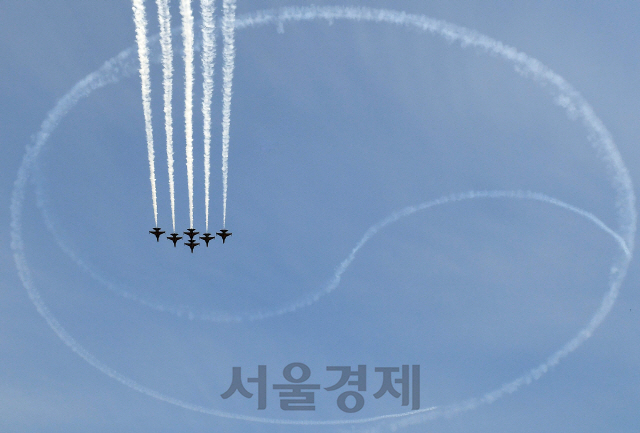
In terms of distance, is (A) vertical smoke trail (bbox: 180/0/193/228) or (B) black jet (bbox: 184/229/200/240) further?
(B) black jet (bbox: 184/229/200/240)

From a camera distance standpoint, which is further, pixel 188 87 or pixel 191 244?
pixel 191 244

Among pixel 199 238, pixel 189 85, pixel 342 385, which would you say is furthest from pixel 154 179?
pixel 342 385

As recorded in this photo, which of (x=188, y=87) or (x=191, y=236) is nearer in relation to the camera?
(x=188, y=87)

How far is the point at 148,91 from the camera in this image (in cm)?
4072

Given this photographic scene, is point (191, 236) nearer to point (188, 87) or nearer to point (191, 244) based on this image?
point (191, 244)

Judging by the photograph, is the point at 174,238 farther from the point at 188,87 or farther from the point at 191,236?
the point at 188,87

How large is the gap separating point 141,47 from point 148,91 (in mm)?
3620

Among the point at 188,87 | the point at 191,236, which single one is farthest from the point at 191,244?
the point at 188,87

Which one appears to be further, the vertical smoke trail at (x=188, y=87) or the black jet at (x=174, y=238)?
the black jet at (x=174, y=238)

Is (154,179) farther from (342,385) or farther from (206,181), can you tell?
(342,385)

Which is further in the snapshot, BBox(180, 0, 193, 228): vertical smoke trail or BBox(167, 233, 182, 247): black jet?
BBox(167, 233, 182, 247): black jet

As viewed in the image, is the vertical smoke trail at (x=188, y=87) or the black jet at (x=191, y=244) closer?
the vertical smoke trail at (x=188, y=87)

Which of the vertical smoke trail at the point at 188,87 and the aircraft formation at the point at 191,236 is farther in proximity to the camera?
the aircraft formation at the point at 191,236

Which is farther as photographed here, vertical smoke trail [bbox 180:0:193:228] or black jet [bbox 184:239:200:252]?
black jet [bbox 184:239:200:252]
